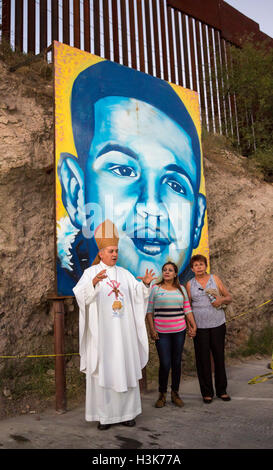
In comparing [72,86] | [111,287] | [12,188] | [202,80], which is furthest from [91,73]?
[202,80]

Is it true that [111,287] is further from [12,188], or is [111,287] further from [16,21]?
[16,21]

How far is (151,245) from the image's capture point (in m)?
5.25

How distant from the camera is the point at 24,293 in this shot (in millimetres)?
4707

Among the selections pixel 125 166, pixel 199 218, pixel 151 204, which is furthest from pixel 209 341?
pixel 125 166

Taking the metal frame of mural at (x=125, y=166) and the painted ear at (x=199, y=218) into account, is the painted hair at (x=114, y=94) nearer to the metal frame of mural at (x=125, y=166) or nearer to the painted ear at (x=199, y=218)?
the metal frame of mural at (x=125, y=166)

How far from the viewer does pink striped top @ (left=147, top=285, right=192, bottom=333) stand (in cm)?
420

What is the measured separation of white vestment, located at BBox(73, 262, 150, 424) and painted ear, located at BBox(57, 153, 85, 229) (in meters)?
0.83

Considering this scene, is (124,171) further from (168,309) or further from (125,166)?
(168,309)

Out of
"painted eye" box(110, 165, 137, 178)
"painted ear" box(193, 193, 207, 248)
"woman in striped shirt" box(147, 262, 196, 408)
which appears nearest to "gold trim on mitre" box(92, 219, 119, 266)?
"woman in striped shirt" box(147, 262, 196, 408)

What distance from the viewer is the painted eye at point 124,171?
5.06 meters

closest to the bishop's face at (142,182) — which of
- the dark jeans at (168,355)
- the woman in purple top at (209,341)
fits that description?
the woman in purple top at (209,341)

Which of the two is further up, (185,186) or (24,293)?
(185,186)

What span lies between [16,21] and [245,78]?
560 centimetres

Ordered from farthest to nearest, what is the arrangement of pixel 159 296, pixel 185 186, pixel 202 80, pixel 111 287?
1. pixel 202 80
2. pixel 185 186
3. pixel 159 296
4. pixel 111 287
